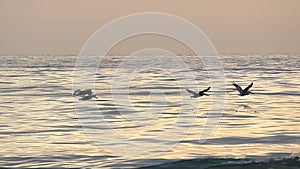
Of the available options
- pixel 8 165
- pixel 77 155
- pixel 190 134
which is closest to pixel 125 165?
pixel 77 155

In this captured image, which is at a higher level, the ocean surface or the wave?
the ocean surface

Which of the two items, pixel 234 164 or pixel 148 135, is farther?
pixel 148 135

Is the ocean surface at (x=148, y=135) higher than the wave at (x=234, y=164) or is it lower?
higher

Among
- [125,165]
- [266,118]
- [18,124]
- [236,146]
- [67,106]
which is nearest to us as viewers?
[125,165]

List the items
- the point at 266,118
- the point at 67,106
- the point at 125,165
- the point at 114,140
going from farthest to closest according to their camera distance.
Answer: the point at 67,106 → the point at 266,118 → the point at 114,140 → the point at 125,165

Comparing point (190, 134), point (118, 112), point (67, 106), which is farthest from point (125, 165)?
point (67, 106)

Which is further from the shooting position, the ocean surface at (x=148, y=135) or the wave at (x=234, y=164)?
the ocean surface at (x=148, y=135)

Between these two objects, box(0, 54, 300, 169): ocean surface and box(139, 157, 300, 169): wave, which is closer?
box(139, 157, 300, 169): wave

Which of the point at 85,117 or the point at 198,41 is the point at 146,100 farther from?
the point at 198,41

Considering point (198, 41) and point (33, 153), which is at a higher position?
point (198, 41)

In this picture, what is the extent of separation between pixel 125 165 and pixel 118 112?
55.5ft

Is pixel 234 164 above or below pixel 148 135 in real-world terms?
below

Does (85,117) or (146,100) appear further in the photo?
(146,100)

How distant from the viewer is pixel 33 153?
2228 centimetres
